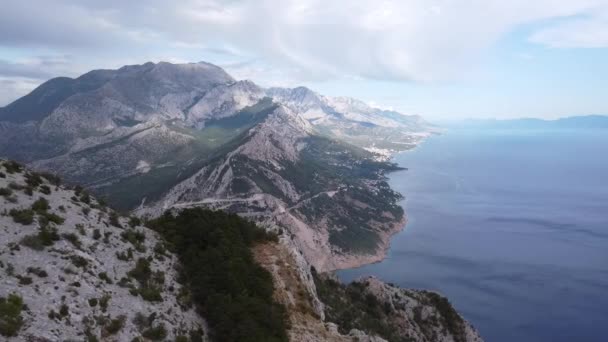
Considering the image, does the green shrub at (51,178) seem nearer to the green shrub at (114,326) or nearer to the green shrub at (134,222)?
the green shrub at (134,222)

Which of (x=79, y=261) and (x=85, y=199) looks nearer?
(x=79, y=261)

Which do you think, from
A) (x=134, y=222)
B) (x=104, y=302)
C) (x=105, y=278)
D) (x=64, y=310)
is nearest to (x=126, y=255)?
(x=105, y=278)

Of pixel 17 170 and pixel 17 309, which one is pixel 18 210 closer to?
pixel 17 170

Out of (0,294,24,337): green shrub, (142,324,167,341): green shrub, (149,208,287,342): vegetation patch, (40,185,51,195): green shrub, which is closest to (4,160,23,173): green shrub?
(40,185,51,195): green shrub

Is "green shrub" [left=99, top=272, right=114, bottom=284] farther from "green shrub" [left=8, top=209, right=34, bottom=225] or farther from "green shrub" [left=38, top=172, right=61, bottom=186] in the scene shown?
"green shrub" [left=38, top=172, right=61, bottom=186]

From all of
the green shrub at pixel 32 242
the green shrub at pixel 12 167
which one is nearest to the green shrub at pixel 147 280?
the green shrub at pixel 32 242

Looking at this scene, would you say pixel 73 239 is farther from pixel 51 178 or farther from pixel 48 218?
pixel 51 178

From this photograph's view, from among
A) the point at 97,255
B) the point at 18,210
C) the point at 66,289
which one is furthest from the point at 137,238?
the point at 66,289
